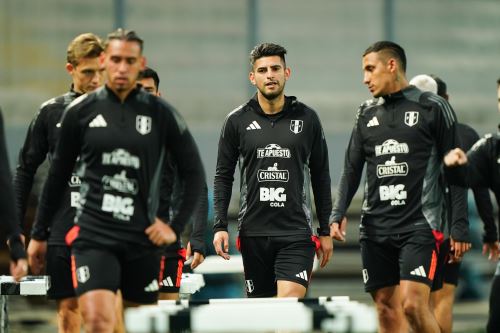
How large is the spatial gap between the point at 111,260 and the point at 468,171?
2.58 metres

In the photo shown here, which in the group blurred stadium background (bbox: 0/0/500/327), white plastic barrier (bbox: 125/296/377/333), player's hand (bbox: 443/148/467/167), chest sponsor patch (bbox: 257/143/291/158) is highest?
blurred stadium background (bbox: 0/0/500/327)

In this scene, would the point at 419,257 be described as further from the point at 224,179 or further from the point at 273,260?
the point at 224,179

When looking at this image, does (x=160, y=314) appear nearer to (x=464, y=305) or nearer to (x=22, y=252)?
(x=22, y=252)

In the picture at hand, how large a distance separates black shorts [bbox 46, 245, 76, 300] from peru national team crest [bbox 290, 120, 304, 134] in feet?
6.61

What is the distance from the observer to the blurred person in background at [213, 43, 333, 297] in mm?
10523

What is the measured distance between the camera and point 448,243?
10883 mm

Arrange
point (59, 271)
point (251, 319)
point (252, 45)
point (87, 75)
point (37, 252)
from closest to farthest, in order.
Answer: point (251, 319), point (37, 252), point (59, 271), point (87, 75), point (252, 45)

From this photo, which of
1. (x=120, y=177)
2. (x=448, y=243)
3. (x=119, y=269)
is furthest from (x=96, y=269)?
(x=448, y=243)

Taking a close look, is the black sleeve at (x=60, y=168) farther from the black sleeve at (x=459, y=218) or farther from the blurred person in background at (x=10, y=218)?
the black sleeve at (x=459, y=218)

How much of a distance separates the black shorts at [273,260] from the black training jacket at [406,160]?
0.50 metres

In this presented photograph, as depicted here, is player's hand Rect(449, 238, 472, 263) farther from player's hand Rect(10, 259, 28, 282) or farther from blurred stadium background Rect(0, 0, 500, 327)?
blurred stadium background Rect(0, 0, 500, 327)

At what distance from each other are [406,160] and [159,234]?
8.45 ft

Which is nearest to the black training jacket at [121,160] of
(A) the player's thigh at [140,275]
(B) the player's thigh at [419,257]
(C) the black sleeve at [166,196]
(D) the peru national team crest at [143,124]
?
(D) the peru national team crest at [143,124]

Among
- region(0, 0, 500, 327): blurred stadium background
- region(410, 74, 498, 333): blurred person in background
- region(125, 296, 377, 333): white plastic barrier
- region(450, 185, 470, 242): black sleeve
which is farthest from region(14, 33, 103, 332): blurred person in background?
region(0, 0, 500, 327): blurred stadium background
